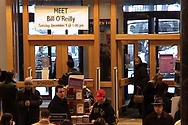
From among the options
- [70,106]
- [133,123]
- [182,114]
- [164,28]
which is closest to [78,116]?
[70,106]

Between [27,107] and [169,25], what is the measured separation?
5.41m

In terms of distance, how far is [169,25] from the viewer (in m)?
12.4

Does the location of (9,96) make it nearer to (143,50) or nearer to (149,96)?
(149,96)

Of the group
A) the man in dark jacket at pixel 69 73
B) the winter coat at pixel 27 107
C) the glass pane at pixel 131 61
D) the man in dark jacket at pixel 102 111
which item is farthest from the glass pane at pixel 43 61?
the man in dark jacket at pixel 102 111

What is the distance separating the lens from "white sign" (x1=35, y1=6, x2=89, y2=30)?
37.4 feet

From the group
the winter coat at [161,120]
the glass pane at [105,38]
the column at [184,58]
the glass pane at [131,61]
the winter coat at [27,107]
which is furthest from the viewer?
the glass pane at [131,61]

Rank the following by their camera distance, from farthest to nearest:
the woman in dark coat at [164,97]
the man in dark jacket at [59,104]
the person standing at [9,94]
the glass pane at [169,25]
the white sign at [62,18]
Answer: the glass pane at [169,25] → the white sign at [62,18] → the person standing at [9,94] → the woman in dark coat at [164,97] → the man in dark jacket at [59,104]

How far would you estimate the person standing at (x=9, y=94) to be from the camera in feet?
30.2

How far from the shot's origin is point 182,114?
6.05 feet

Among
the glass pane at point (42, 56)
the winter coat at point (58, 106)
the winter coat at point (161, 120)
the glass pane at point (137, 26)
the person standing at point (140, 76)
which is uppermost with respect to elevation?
the glass pane at point (137, 26)

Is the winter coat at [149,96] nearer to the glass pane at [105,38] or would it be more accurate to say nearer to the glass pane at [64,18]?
the glass pane at [105,38]

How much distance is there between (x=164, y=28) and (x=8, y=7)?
4185mm

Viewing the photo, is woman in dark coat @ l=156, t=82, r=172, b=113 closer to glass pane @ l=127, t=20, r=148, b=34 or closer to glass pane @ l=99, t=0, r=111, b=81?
glass pane @ l=99, t=0, r=111, b=81

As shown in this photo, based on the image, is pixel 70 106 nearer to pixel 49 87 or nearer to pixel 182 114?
pixel 49 87
